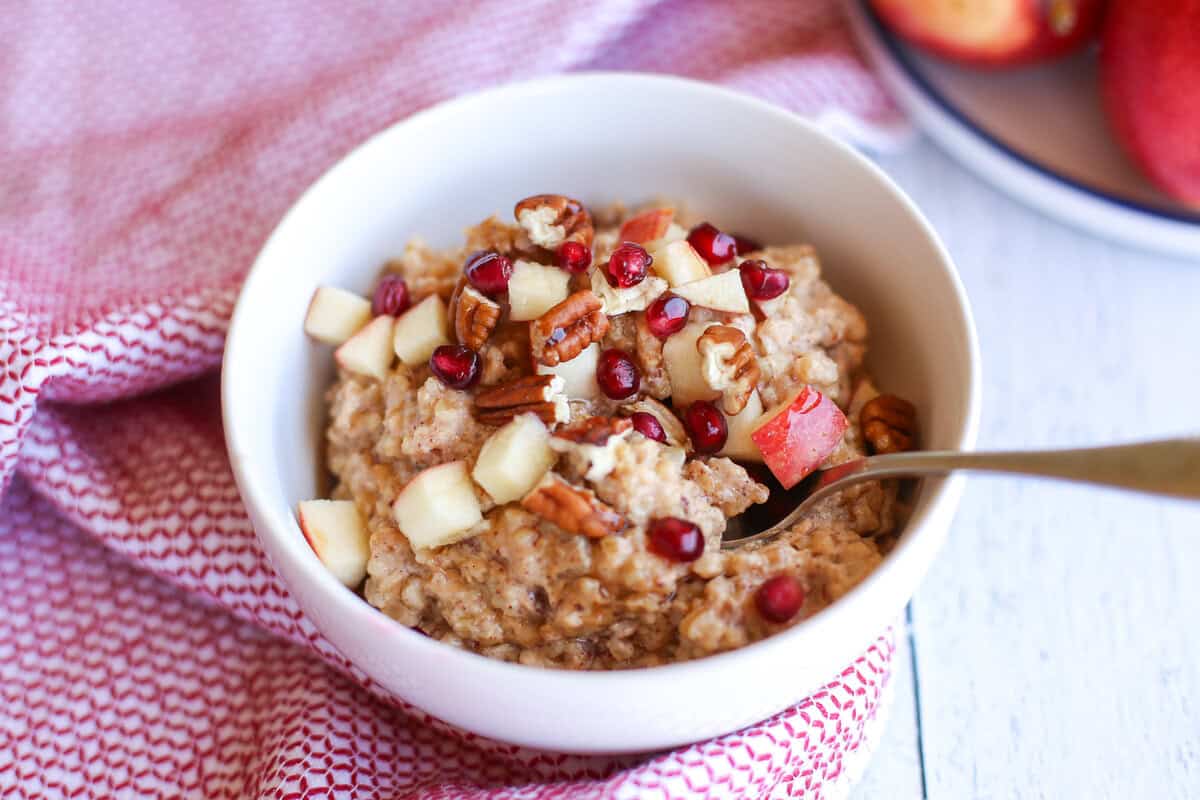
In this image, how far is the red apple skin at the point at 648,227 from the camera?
212cm

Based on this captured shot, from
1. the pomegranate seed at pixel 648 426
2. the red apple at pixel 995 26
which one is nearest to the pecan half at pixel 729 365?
the pomegranate seed at pixel 648 426

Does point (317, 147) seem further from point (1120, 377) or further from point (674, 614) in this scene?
point (1120, 377)

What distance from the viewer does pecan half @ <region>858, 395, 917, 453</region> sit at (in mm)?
1951

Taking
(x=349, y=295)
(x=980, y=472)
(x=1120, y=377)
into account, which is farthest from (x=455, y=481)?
(x=1120, y=377)

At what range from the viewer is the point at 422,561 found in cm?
181

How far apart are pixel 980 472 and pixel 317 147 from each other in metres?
1.88

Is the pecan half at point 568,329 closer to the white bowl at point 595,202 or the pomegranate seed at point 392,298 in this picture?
the pomegranate seed at point 392,298

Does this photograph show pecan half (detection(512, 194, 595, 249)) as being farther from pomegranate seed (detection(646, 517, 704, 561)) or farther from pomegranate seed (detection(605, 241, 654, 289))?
pomegranate seed (detection(646, 517, 704, 561))

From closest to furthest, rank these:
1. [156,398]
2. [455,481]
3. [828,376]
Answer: [455,481], [828,376], [156,398]

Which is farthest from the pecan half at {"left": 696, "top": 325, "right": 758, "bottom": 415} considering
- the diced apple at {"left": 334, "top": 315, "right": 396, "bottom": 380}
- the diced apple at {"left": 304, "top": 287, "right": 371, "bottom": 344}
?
the diced apple at {"left": 304, "top": 287, "right": 371, "bottom": 344}

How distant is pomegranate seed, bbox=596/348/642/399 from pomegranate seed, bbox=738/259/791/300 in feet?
0.86

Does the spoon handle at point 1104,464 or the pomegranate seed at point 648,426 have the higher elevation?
the spoon handle at point 1104,464

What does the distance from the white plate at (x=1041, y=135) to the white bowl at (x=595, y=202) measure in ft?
2.86

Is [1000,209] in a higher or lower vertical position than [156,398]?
lower
